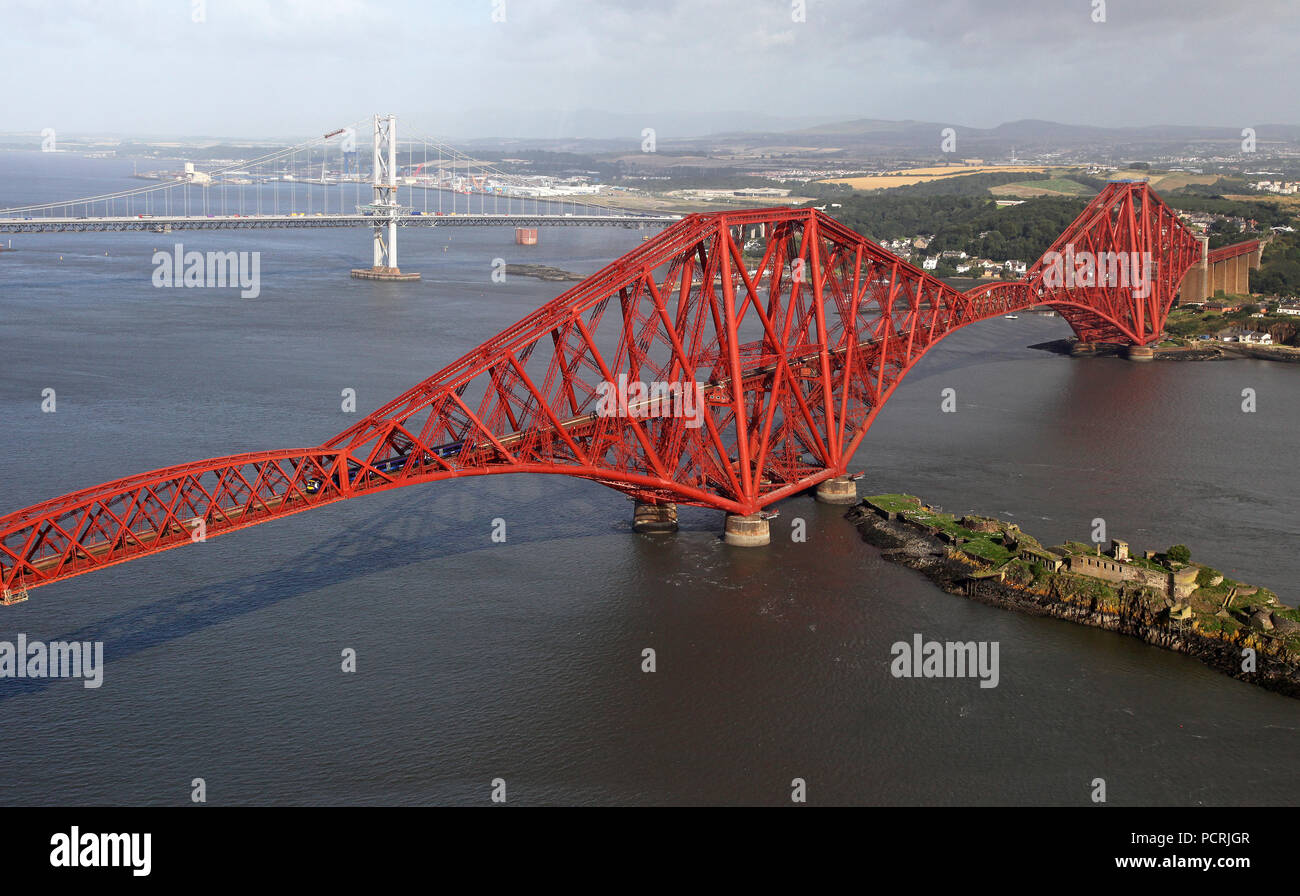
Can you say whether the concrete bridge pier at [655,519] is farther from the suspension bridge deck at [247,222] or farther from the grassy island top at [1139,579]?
the suspension bridge deck at [247,222]

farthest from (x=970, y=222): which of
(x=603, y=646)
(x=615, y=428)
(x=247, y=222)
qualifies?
(x=603, y=646)

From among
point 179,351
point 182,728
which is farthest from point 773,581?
point 179,351

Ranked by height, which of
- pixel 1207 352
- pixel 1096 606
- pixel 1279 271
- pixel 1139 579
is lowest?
pixel 1096 606

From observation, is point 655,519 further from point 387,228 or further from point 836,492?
point 387,228

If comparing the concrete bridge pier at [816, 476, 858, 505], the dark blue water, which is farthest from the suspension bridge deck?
the concrete bridge pier at [816, 476, 858, 505]
